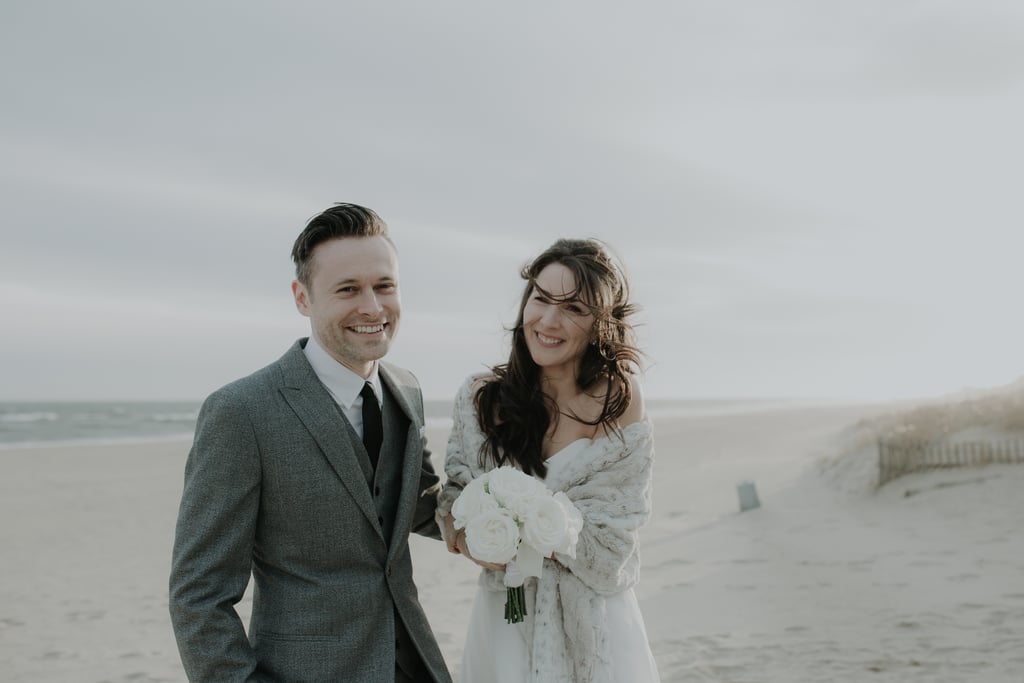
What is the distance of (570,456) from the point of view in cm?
361

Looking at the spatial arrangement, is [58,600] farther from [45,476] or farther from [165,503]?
[45,476]

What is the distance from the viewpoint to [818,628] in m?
7.89

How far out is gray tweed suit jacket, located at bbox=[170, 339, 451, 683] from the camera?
2666 mm

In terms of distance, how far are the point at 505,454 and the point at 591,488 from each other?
410 mm

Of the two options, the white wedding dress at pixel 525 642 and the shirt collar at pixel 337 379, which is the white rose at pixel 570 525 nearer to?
the white wedding dress at pixel 525 642

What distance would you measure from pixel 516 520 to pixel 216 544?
40.7 inches

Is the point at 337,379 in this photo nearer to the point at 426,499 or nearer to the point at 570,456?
the point at 426,499

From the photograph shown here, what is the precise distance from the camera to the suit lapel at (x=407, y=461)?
3.03 meters

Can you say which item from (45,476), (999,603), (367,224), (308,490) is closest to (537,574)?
(308,490)

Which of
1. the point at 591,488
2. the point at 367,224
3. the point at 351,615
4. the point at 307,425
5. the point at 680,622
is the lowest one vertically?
the point at 680,622

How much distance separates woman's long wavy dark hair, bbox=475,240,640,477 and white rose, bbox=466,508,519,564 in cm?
63

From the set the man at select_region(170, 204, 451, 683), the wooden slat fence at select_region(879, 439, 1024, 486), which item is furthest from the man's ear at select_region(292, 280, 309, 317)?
the wooden slat fence at select_region(879, 439, 1024, 486)

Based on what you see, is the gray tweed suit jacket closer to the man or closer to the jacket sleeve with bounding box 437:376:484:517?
the man

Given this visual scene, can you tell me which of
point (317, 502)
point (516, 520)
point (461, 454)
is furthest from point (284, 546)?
point (461, 454)
